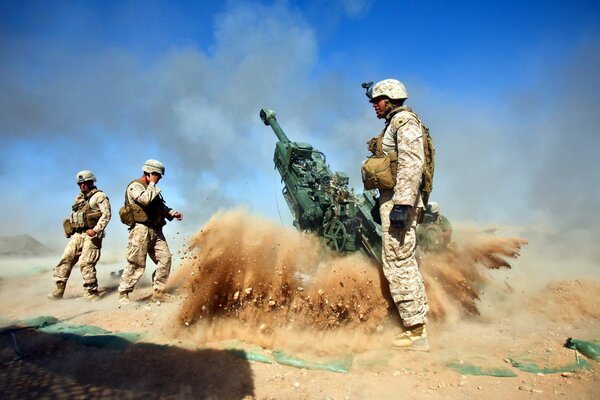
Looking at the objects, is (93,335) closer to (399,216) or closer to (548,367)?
(399,216)

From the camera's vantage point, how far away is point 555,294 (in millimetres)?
6043

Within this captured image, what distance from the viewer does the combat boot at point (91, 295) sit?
232 inches

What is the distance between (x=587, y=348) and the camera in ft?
10.6

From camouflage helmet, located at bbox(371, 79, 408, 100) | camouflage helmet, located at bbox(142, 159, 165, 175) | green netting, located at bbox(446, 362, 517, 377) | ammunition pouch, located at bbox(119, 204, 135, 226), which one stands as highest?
camouflage helmet, located at bbox(371, 79, 408, 100)

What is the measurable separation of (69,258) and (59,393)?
4.27 m

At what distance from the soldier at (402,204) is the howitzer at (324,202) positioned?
1.60 metres

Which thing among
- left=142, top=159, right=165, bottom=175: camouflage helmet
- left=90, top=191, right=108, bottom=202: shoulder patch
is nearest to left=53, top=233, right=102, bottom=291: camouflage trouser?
left=90, top=191, right=108, bottom=202: shoulder patch

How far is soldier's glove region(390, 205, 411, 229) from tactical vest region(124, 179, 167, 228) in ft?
12.4

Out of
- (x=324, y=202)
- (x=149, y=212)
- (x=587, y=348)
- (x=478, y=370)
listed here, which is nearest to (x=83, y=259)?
(x=149, y=212)

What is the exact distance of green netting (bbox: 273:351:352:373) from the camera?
3020 millimetres

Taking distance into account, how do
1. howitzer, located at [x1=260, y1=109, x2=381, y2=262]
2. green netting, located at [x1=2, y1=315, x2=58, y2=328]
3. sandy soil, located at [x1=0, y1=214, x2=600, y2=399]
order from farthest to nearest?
1. howitzer, located at [x1=260, y1=109, x2=381, y2=262]
2. green netting, located at [x1=2, y1=315, x2=58, y2=328]
3. sandy soil, located at [x1=0, y1=214, x2=600, y2=399]

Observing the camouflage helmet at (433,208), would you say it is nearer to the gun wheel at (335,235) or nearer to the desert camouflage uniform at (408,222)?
the gun wheel at (335,235)

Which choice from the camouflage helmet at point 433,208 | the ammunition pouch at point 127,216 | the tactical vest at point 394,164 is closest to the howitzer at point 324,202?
the camouflage helmet at point 433,208

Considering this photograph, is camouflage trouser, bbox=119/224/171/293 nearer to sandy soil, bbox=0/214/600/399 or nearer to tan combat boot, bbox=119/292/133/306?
tan combat boot, bbox=119/292/133/306
